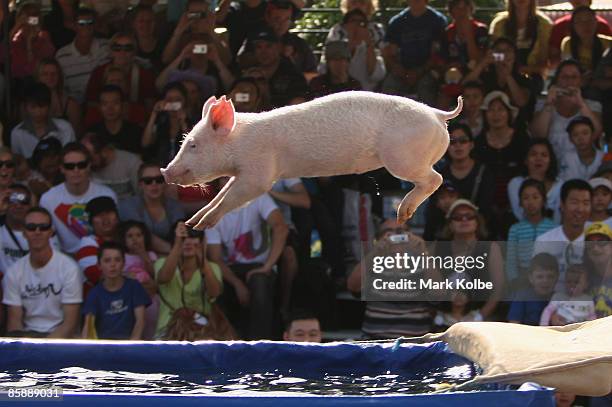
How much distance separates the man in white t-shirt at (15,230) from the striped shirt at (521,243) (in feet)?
8.64

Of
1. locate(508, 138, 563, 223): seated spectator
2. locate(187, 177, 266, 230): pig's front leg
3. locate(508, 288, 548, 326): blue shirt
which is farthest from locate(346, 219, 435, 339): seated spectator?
locate(187, 177, 266, 230): pig's front leg

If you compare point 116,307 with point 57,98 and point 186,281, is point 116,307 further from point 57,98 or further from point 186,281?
point 57,98

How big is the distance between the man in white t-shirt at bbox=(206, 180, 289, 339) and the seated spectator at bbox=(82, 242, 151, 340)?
557 millimetres

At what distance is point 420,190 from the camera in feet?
14.1

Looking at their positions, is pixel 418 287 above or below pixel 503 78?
below

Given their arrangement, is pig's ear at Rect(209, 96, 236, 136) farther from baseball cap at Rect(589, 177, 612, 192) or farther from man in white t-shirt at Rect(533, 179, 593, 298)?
baseball cap at Rect(589, 177, 612, 192)

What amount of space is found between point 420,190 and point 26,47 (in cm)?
486

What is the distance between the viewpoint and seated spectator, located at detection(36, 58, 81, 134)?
8.23 metres

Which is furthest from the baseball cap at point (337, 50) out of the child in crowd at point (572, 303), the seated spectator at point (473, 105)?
the child in crowd at point (572, 303)

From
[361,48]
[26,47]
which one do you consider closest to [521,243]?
[361,48]

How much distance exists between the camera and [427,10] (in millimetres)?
8336

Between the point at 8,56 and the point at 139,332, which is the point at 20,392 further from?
the point at 8,56

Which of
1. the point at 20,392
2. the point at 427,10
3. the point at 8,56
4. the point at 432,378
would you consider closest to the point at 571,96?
the point at 427,10

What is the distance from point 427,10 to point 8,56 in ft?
9.18
